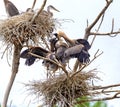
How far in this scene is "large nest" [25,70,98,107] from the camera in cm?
211

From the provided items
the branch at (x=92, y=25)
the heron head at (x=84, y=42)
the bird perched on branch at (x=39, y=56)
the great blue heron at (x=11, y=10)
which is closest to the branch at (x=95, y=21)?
the branch at (x=92, y=25)

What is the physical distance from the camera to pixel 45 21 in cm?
228

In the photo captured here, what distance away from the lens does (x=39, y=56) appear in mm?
2062

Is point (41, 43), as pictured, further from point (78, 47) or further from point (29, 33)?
point (78, 47)

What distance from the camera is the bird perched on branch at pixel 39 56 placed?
2.11 meters

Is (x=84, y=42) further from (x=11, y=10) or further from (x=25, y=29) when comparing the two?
(x=11, y=10)

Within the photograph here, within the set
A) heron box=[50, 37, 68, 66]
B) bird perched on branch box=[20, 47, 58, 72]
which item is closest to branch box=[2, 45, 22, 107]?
bird perched on branch box=[20, 47, 58, 72]

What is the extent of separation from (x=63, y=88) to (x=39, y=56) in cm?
18

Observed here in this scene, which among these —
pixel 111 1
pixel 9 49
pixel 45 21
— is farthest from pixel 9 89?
→ pixel 111 1

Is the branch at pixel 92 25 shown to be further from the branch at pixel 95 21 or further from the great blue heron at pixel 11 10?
the great blue heron at pixel 11 10

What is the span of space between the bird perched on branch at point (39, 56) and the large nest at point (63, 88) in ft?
0.18

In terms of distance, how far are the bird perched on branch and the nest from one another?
6 cm

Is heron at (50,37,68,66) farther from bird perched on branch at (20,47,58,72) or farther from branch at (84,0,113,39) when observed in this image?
branch at (84,0,113,39)

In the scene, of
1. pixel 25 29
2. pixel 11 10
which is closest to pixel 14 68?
pixel 25 29
